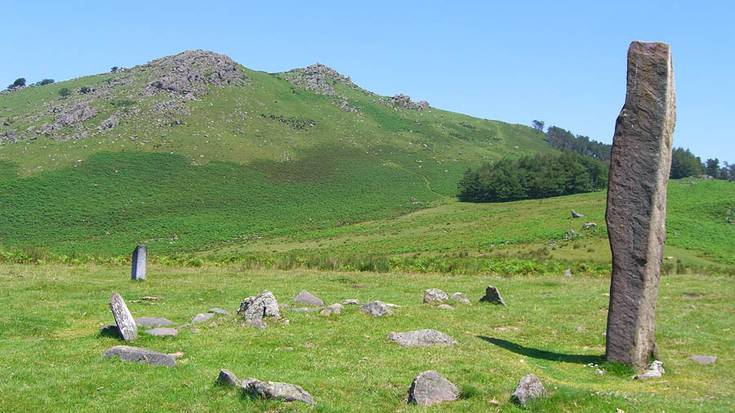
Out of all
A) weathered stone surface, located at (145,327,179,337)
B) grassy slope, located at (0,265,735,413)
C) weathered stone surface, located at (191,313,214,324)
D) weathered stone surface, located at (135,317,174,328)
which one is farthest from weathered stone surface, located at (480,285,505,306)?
weathered stone surface, located at (145,327,179,337)

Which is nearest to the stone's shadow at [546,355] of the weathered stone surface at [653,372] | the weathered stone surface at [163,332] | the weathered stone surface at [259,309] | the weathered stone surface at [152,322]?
the weathered stone surface at [653,372]

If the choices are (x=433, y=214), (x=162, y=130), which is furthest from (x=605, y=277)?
(x=162, y=130)

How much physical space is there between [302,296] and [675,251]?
46320 mm

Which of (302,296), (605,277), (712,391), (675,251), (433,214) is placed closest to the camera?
(712,391)

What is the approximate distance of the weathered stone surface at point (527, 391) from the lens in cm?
1406

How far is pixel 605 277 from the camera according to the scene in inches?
1667

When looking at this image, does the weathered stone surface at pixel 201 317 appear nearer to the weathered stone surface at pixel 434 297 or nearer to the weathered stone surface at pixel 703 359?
the weathered stone surface at pixel 434 297

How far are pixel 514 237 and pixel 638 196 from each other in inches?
2376

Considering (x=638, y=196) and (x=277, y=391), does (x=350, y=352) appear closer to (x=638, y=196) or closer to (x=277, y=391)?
(x=277, y=391)

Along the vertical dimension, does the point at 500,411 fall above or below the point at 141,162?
below

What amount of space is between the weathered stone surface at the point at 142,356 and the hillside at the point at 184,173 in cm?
7410

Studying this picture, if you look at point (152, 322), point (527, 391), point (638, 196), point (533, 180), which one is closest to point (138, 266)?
point (152, 322)

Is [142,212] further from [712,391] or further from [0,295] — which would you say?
[712,391]

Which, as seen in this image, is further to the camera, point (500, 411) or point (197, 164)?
point (197, 164)
